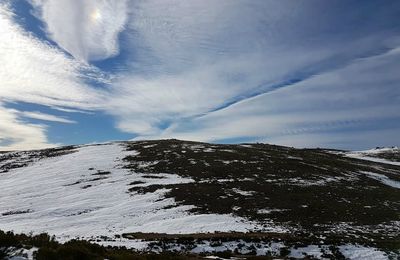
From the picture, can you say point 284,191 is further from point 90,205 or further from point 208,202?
point 90,205

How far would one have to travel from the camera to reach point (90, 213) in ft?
144

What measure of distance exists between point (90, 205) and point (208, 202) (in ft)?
48.3

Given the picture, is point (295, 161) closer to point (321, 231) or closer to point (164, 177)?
point (164, 177)

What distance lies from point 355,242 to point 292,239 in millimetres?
4940

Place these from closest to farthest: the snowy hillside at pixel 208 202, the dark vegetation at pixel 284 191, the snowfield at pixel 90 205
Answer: the snowy hillside at pixel 208 202 → the snowfield at pixel 90 205 → the dark vegetation at pixel 284 191

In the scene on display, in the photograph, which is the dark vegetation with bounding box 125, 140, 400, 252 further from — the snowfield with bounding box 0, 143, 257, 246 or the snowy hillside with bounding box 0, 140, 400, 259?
the snowfield with bounding box 0, 143, 257, 246

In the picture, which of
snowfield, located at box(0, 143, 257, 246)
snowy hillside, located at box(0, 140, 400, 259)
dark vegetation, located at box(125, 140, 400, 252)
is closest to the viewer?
snowy hillside, located at box(0, 140, 400, 259)

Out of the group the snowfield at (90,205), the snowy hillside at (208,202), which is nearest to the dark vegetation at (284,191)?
the snowy hillside at (208,202)

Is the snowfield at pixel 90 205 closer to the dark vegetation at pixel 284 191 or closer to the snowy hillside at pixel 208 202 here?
the snowy hillside at pixel 208 202

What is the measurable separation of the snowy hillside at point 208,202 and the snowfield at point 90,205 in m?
0.13

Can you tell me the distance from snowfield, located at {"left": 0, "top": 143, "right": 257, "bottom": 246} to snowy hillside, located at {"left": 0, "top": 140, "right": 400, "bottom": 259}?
0.13 metres

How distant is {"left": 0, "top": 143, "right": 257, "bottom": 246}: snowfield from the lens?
3710cm

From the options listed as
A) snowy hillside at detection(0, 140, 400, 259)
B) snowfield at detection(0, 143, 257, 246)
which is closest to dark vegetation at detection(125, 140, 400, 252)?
snowy hillside at detection(0, 140, 400, 259)

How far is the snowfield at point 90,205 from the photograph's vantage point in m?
37.1
